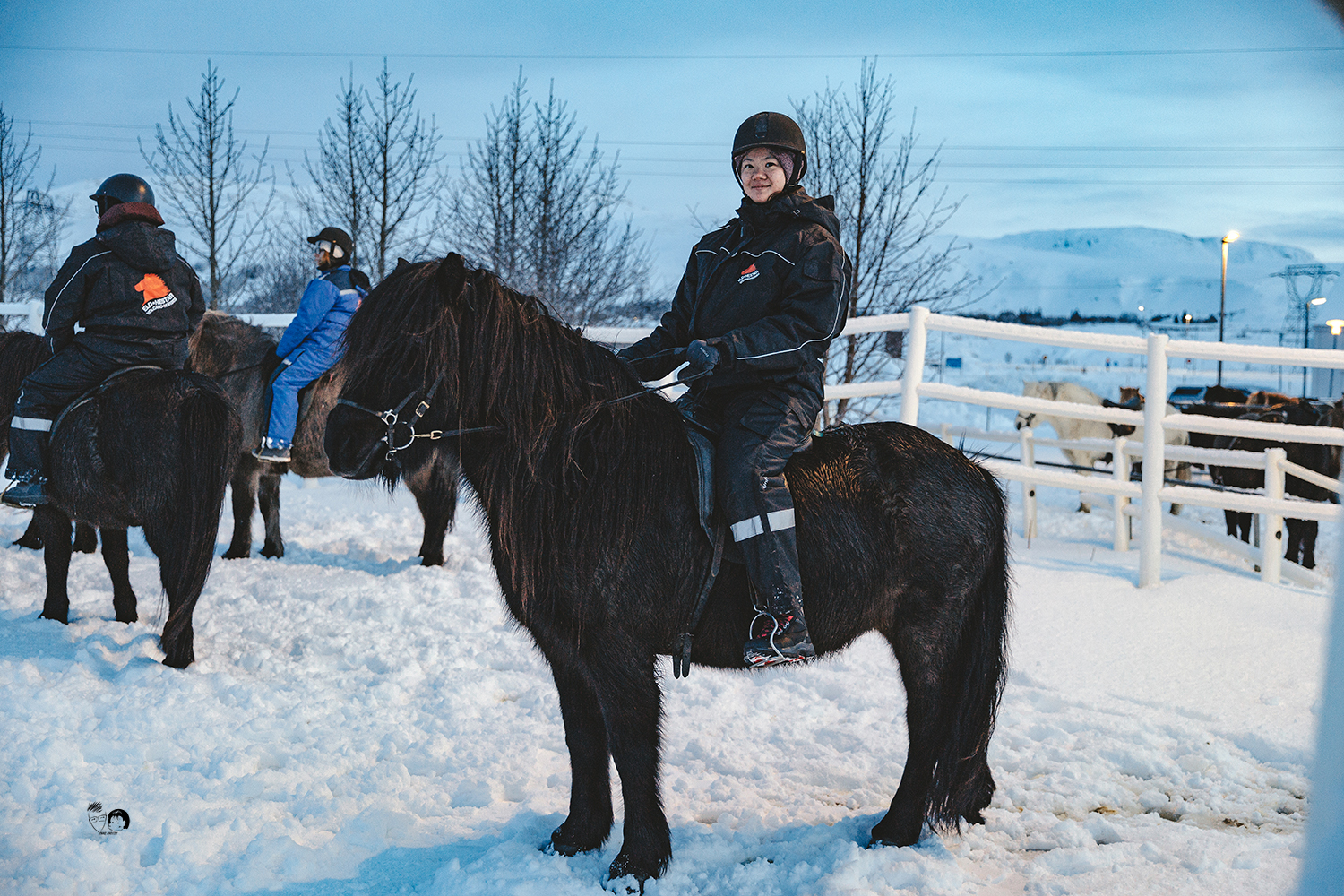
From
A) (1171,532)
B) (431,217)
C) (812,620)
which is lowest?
(1171,532)

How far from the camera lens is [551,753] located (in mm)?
3799

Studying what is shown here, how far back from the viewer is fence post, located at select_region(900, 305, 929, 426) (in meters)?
6.20

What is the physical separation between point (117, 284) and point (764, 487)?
159 inches

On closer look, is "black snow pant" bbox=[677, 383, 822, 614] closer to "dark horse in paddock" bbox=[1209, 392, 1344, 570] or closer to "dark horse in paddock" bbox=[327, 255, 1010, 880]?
"dark horse in paddock" bbox=[327, 255, 1010, 880]

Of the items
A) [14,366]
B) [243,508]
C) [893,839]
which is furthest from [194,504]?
[893,839]

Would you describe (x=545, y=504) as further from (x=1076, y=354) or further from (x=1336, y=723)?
(x=1076, y=354)

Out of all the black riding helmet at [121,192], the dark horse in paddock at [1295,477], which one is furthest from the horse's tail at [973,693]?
the dark horse in paddock at [1295,477]

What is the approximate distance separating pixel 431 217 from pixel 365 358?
14371mm

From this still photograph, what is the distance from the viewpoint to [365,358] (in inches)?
101

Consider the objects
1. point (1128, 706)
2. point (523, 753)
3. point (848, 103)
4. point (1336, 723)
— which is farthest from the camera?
point (848, 103)

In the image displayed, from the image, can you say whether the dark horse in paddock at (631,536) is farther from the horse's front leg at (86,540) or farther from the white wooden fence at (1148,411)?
the horse's front leg at (86,540)

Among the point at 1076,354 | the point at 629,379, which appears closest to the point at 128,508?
the point at 629,379

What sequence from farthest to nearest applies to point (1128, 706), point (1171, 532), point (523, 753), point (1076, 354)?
1. point (1076, 354)
2. point (1171, 532)
3. point (1128, 706)
4. point (523, 753)

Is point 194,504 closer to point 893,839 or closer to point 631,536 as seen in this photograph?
point 631,536
